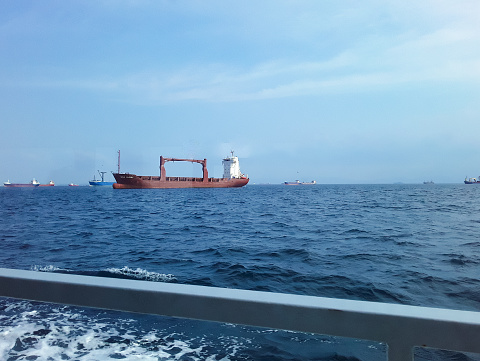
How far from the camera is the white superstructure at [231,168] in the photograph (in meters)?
44.5

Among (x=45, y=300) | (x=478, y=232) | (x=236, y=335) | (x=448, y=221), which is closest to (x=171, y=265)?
(x=236, y=335)

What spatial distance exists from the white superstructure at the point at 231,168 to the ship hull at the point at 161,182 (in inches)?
24.8

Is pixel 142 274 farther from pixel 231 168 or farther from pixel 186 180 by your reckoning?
pixel 231 168

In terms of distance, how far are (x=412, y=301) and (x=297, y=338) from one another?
1959 mm

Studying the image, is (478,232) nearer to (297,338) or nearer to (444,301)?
(444,301)

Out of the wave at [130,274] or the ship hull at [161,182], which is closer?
the wave at [130,274]

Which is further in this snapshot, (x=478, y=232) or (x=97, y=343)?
(x=478, y=232)

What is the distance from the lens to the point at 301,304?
0.54m

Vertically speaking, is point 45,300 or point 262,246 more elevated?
point 45,300

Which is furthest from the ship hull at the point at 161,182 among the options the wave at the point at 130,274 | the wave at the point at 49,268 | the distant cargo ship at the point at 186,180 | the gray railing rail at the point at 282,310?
the gray railing rail at the point at 282,310

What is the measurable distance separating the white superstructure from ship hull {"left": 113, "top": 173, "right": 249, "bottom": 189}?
629 millimetres

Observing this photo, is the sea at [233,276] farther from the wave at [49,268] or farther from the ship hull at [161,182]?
the ship hull at [161,182]

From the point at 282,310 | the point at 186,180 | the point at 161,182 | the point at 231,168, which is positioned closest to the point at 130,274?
Result: the point at 282,310

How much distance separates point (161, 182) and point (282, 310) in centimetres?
4014
